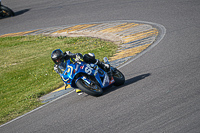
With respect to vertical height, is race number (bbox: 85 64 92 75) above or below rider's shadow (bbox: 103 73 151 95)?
above

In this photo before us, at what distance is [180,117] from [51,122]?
116 inches

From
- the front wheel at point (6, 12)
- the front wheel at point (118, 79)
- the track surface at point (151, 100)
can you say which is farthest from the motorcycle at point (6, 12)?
the front wheel at point (118, 79)

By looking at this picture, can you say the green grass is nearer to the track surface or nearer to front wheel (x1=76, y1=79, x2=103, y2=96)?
the track surface

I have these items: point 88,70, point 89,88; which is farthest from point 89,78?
point 89,88

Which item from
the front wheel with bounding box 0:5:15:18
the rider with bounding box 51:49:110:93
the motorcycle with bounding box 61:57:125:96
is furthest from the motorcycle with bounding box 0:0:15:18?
the motorcycle with bounding box 61:57:125:96

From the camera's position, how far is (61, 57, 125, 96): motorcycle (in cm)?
730

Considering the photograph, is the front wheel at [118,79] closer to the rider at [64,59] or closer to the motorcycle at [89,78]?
the motorcycle at [89,78]

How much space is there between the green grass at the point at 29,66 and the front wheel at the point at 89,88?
1918mm

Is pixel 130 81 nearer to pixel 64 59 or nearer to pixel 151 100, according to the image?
pixel 151 100

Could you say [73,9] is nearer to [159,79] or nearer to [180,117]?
[159,79]

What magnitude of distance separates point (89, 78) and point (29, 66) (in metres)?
5.02

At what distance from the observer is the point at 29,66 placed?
12.0 m

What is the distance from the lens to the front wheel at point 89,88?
23.4ft

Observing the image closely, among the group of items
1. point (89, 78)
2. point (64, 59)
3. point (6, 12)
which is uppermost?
point (6, 12)
